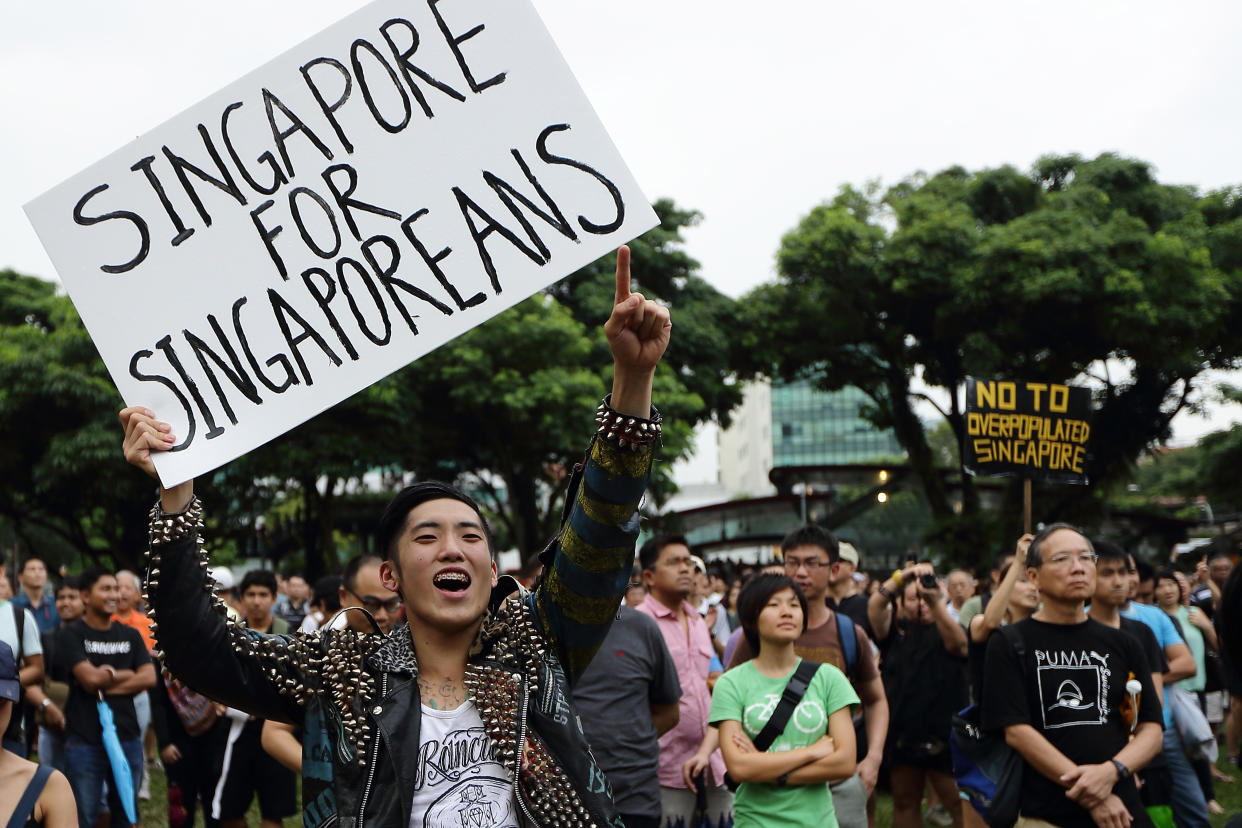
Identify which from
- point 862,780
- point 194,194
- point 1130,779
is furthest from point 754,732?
point 194,194

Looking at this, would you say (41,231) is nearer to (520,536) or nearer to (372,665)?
(372,665)

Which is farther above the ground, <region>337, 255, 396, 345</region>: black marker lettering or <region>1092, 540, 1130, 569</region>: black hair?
<region>337, 255, 396, 345</region>: black marker lettering

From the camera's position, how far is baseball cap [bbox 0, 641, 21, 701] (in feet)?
10.2

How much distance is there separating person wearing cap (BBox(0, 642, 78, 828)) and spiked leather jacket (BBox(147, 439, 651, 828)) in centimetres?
100

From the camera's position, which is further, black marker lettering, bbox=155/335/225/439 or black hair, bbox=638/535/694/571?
black hair, bbox=638/535/694/571

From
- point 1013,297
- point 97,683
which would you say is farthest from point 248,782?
point 1013,297

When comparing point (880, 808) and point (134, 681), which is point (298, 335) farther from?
point (880, 808)

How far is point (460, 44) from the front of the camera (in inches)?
108

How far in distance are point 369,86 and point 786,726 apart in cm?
302

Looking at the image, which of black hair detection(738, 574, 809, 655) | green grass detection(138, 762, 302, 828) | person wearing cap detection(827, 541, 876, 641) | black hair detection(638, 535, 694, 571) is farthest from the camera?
green grass detection(138, 762, 302, 828)

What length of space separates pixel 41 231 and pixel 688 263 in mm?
25184

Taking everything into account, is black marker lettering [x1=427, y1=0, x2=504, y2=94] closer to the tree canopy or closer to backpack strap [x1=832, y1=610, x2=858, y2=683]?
backpack strap [x1=832, y1=610, x2=858, y2=683]

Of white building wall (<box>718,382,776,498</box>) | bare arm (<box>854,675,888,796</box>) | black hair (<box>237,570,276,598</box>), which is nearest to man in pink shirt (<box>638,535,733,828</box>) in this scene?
bare arm (<box>854,675,888,796</box>)

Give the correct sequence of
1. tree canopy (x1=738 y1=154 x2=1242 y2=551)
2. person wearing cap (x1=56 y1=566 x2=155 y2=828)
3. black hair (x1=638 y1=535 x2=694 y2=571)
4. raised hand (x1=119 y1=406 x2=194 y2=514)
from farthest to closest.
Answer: tree canopy (x1=738 y1=154 x2=1242 y2=551) < person wearing cap (x1=56 y1=566 x2=155 y2=828) < black hair (x1=638 y1=535 x2=694 y2=571) < raised hand (x1=119 y1=406 x2=194 y2=514)
